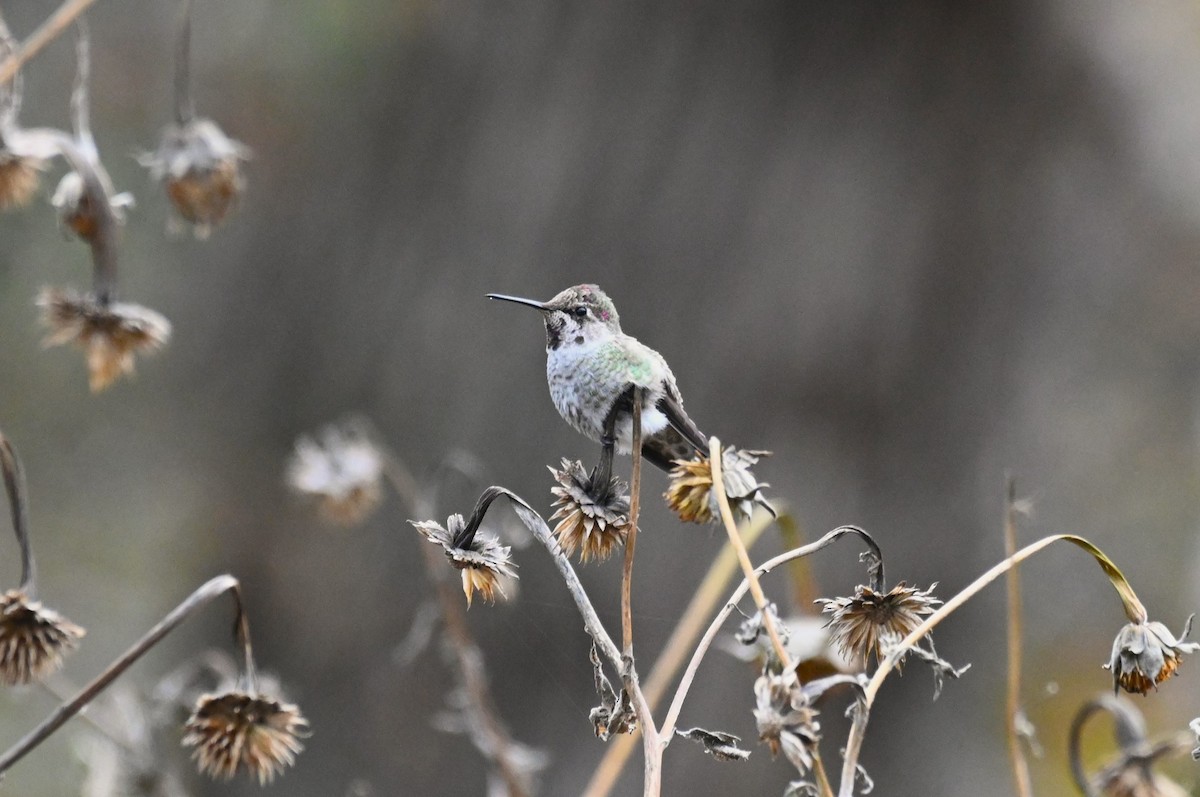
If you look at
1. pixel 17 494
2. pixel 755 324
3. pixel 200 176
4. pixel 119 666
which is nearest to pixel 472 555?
pixel 119 666

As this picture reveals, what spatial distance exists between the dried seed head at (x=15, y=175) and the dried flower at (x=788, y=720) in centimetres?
112

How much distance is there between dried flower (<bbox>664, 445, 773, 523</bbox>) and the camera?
991 mm

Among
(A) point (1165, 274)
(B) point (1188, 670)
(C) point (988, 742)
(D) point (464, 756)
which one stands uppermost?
(A) point (1165, 274)

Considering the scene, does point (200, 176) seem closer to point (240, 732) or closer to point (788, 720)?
point (240, 732)

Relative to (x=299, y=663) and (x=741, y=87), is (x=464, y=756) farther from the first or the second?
(x=741, y=87)

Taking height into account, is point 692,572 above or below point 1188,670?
below

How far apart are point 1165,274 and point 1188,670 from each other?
149 centimetres

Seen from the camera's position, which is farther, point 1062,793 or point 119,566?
point 119,566

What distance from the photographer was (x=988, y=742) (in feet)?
12.4

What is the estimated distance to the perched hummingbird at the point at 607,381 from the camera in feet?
3.35

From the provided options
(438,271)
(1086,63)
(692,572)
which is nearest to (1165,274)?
(1086,63)

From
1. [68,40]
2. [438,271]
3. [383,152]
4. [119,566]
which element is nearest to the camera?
[438,271]

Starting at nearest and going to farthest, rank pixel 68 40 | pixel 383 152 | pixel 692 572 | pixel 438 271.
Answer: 1. pixel 692 572
2. pixel 438 271
3. pixel 383 152
4. pixel 68 40

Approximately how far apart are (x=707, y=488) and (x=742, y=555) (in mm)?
103
